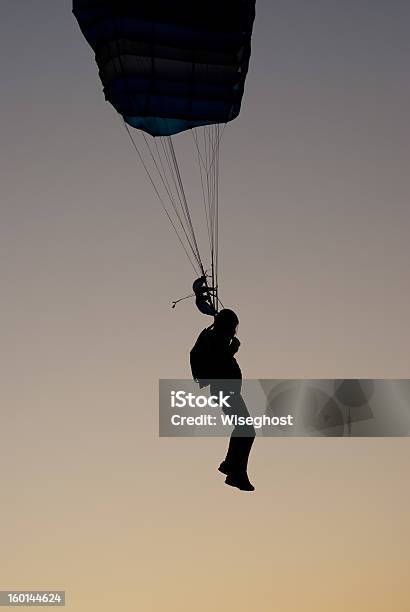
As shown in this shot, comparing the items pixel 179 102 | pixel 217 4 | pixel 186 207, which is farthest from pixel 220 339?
pixel 217 4

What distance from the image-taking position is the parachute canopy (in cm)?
2005

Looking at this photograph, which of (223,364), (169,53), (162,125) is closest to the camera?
(223,364)

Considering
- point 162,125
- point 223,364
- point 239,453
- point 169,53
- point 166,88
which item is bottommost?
point 239,453

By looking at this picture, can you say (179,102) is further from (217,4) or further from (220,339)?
(220,339)

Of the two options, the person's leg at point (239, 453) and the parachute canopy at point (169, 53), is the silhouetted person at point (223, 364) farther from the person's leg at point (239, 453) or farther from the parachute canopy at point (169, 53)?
the parachute canopy at point (169, 53)

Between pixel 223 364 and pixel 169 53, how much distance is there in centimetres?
582

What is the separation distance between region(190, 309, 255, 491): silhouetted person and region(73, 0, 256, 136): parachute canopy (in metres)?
4.62

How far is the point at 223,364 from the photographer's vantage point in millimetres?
17312

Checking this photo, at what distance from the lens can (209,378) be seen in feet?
57.0

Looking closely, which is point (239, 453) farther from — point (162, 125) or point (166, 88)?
point (166, 88)

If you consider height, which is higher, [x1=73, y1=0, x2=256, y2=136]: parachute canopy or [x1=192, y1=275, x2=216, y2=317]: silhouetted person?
[x1=73, y1=0, x2=256, y2=136]: parachute canopy

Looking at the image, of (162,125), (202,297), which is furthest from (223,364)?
(162,125)

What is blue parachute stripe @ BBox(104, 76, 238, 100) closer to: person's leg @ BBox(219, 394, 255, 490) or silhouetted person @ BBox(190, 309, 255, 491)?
silhouetted person @ BBox(190, 309, 255, 491)

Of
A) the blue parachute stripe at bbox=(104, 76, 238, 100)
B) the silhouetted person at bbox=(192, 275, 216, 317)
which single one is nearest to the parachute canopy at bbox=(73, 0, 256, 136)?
the blue parachute stripe at bbox=(104, 76, 238, 100)
